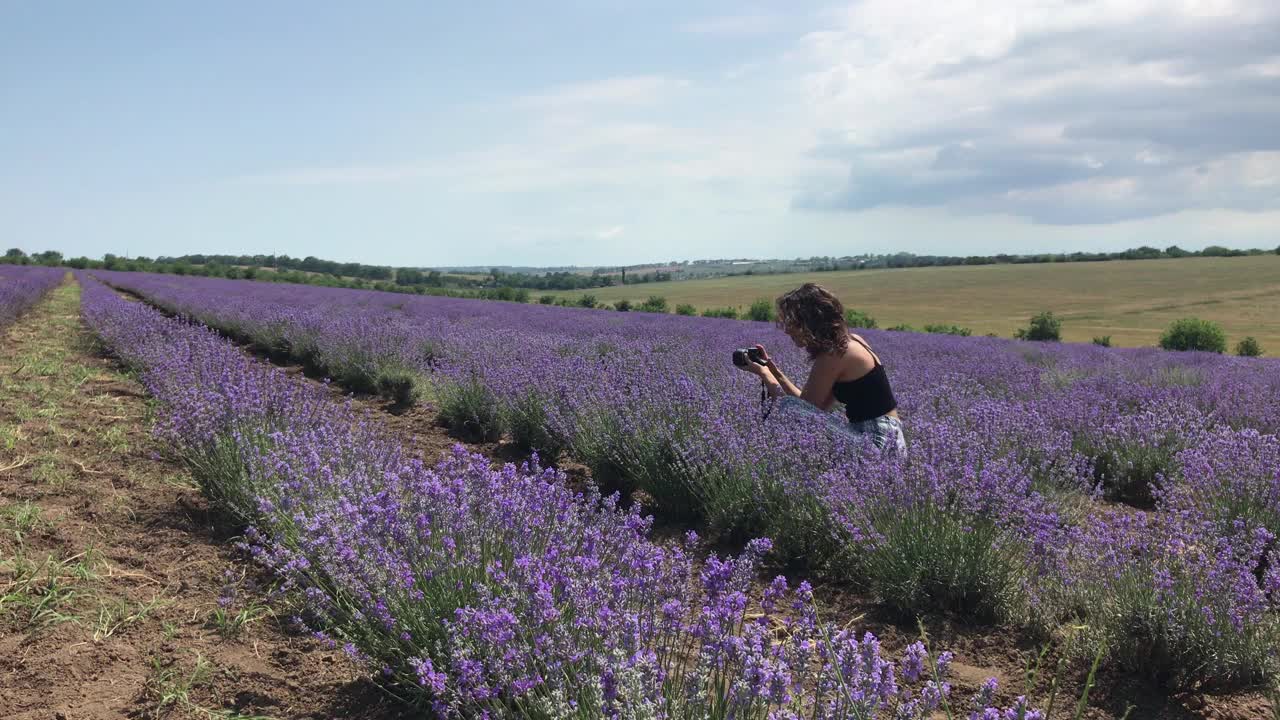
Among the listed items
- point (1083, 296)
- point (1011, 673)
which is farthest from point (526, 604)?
point (1083, 296)

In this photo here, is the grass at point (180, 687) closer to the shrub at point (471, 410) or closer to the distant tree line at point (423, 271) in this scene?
the shrub at point (471, 410)

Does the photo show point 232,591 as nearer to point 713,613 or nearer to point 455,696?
point 455,696

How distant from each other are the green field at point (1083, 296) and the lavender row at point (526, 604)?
2150 centimetres

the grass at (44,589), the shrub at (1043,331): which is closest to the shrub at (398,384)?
Result: the grass at (44,589)

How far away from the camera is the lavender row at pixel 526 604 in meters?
1.49

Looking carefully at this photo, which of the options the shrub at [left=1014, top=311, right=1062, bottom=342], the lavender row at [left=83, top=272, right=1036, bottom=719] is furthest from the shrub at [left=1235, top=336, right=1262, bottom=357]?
the lavender row at [left=83, top=272, right=1036, bottom=719]

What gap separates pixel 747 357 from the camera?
13.2 ft

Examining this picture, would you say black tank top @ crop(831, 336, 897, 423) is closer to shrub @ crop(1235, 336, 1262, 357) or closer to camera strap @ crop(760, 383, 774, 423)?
camera strap @ crop(760, 383, 774, 423)

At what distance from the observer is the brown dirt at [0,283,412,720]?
215cm

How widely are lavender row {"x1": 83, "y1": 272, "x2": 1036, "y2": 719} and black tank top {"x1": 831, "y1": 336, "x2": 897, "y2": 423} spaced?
1.07 metres

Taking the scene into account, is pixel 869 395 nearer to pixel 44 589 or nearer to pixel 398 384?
pixel 44 589

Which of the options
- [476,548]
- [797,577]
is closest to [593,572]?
[476,548]

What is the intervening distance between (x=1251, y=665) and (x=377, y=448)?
131 inches

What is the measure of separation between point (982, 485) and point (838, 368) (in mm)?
1054
